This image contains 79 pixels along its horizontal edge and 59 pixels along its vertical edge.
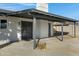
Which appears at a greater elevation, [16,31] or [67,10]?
[67,10]

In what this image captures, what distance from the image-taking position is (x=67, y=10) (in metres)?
22.1

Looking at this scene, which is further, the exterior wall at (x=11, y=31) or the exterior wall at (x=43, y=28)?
the exterior wall at (x=43, y=28)

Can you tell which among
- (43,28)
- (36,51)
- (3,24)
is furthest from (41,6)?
(36,51)

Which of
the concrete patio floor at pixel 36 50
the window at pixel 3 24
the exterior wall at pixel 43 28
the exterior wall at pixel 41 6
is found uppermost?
the exterior wall at pixel 41 6

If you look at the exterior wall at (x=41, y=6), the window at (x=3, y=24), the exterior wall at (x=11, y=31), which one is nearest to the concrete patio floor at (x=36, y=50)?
A: the exterior wall at (x=11, y=31)

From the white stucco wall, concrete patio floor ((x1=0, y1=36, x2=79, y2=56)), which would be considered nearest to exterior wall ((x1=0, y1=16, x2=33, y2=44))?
the white stucco wall

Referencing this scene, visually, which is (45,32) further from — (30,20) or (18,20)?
(18,20)

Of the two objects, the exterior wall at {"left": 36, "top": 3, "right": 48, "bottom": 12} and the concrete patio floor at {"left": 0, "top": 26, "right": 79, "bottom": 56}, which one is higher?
the exterior wall at {"left": 36, "top": 3, "right": 48, "bottom": 12}

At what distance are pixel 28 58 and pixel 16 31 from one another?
7.72 meters

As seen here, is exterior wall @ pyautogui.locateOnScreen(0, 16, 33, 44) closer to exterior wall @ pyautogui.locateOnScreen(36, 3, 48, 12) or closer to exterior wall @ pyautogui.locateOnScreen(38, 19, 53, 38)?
exterior wall @ pyautogui.locateOnScreen(38, 19, 53, 38)

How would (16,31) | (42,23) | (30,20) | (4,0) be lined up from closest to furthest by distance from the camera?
(4,0), (16,31), (30,20), (42,23)

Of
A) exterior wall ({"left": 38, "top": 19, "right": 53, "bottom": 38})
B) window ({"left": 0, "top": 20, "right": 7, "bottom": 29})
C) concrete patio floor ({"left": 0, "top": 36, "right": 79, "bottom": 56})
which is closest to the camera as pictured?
concrete patio floor ({"left": 0, "top": 36, "right": 79, "bottom": 56})

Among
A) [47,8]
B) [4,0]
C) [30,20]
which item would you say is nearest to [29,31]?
[30,20]

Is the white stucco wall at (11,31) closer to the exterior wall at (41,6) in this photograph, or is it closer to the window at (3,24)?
the window at (3,24)
